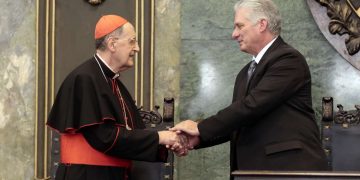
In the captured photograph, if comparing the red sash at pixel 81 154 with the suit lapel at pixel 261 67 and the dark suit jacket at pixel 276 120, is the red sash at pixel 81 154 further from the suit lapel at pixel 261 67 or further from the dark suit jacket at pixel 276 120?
the suit lapel at pixel 261 67

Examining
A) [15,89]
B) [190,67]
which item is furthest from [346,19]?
[15,89]

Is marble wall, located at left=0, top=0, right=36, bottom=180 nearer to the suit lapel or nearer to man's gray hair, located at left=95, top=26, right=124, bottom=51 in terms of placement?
man's gray hair, located at left=95, top=26, right=124, bottom=51

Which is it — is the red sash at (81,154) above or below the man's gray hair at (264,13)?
below

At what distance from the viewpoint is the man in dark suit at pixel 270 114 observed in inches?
162

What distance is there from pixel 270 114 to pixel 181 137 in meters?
0.71

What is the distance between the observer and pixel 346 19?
601 cm

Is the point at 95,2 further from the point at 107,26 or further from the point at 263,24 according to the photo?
the point at 263,24

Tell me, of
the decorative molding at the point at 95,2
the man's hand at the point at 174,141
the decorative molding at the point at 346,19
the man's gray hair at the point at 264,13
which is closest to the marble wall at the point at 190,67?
the decorative molding at the point at 346,19

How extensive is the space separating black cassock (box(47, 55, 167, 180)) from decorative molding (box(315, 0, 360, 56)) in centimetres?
218

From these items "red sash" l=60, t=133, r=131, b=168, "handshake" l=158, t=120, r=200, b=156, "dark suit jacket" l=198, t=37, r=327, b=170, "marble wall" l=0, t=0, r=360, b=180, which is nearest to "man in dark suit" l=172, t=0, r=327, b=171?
"dark suit jacket" l=198, t=37, r=327, b=170

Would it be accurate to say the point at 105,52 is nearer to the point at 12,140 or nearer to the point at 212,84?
the point at 212,84

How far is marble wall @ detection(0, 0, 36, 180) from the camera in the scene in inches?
255

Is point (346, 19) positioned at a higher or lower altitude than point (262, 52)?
higher

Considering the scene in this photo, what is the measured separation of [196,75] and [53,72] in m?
1.20
